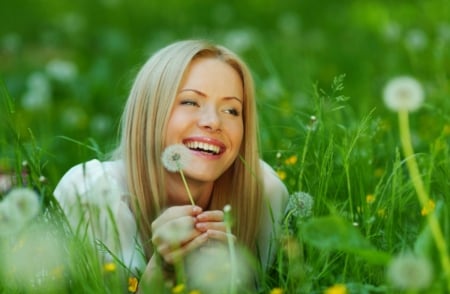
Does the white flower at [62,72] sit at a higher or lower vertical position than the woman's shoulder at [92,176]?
higher

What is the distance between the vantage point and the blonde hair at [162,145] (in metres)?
2.13

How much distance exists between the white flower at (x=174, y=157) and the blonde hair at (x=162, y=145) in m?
0.15

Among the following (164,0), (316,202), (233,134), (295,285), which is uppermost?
(164,0)

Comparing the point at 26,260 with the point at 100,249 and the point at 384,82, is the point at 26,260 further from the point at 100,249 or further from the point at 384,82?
the point at 384,82

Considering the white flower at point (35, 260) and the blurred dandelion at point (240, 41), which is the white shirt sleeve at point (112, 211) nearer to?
the white flower at point (35, 260)

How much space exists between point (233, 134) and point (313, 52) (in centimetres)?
328

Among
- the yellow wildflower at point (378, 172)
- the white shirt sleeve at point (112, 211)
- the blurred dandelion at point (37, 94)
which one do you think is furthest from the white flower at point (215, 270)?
the blurred dandelion at point (37, 94)

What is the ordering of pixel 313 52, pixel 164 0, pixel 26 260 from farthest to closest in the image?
pixel 164 0, pixel 313 52, pixel 26 260

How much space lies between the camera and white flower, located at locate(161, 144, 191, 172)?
6.36ft

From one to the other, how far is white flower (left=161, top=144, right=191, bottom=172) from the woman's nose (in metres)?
0.12

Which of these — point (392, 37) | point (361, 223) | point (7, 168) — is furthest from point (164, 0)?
point (361, 223)

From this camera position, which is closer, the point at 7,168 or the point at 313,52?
the point at 7,168

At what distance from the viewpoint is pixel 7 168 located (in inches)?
100

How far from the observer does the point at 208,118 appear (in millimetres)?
2086
